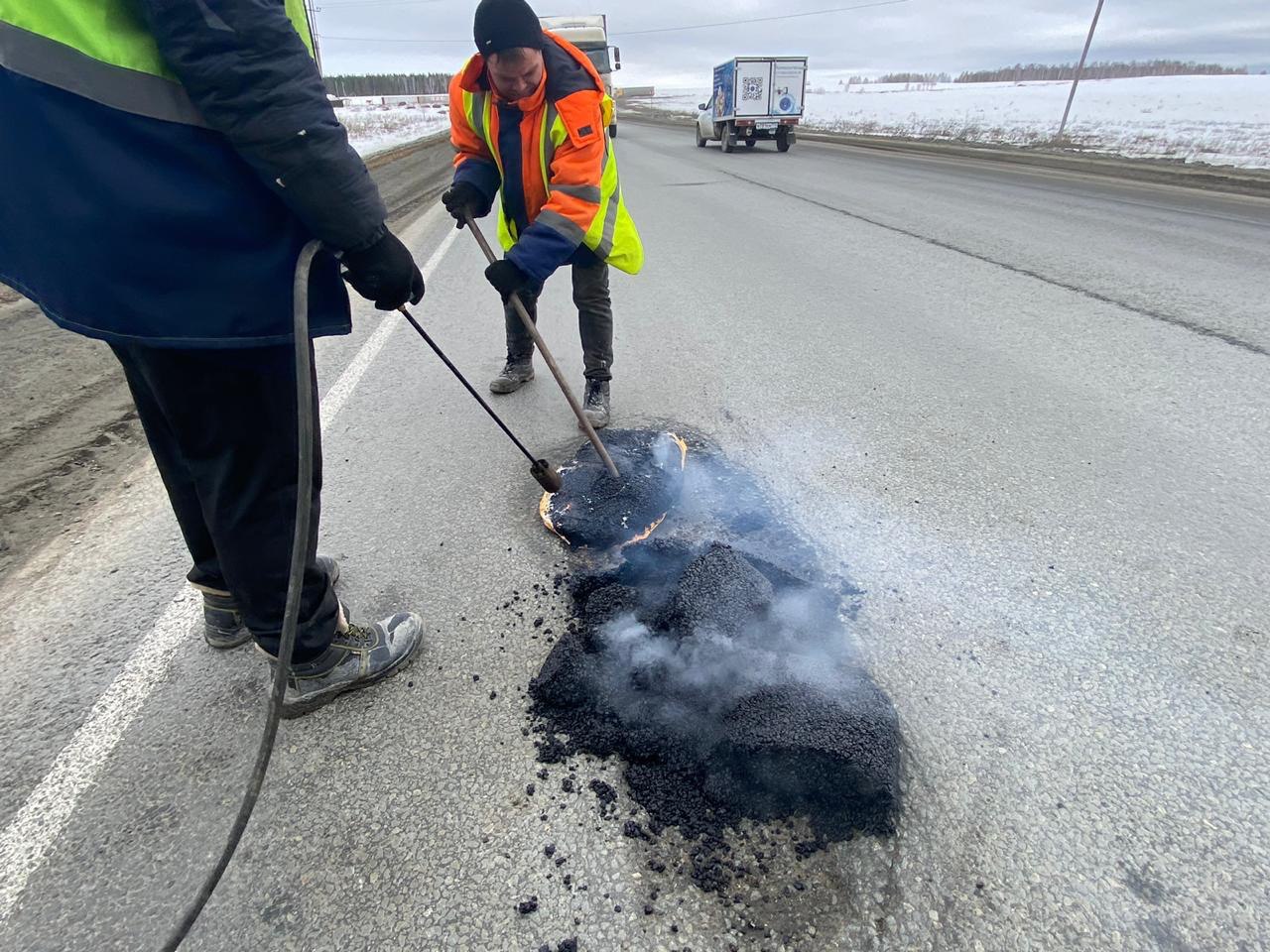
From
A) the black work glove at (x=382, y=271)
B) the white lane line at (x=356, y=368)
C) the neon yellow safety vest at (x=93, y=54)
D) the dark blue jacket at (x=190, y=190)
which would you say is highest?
the neon yellow safety vest at (x=93, y=54)

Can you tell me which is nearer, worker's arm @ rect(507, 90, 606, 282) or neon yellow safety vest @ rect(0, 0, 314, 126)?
neon yellow safety vest @ rect(0, 0, 314, 126)

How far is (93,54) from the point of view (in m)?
1.30

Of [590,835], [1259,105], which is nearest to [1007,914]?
[590,835]

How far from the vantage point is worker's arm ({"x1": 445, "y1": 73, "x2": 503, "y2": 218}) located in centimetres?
327

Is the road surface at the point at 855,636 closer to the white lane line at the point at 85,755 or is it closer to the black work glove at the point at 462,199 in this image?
the white lane line at the point at 85,755

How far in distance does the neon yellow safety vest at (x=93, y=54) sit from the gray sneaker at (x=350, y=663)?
1393 mm

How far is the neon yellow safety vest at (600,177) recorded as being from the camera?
2918 mm

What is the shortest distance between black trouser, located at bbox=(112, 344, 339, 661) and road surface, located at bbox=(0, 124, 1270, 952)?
36cm

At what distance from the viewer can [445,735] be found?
6.42 ft

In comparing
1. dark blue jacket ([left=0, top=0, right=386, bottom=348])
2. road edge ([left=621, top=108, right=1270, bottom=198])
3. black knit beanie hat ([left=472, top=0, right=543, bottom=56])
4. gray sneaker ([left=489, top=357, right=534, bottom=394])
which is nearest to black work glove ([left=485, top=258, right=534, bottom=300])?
black knit beanie hat ([left=472, top=0, right=543, bottom=56])

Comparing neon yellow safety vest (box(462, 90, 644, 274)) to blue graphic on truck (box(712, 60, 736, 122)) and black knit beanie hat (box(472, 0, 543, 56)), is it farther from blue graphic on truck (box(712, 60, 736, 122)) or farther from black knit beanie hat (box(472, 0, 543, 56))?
blue graphic on truck (box(712, 60, 736, 122))

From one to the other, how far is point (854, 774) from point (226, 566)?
1.66 metres

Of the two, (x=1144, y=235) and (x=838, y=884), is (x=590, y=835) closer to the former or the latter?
(x=838, y=884)

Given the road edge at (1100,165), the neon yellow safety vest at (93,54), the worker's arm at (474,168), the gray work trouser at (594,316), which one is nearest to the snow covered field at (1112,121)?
the road edge at (1100,165)
